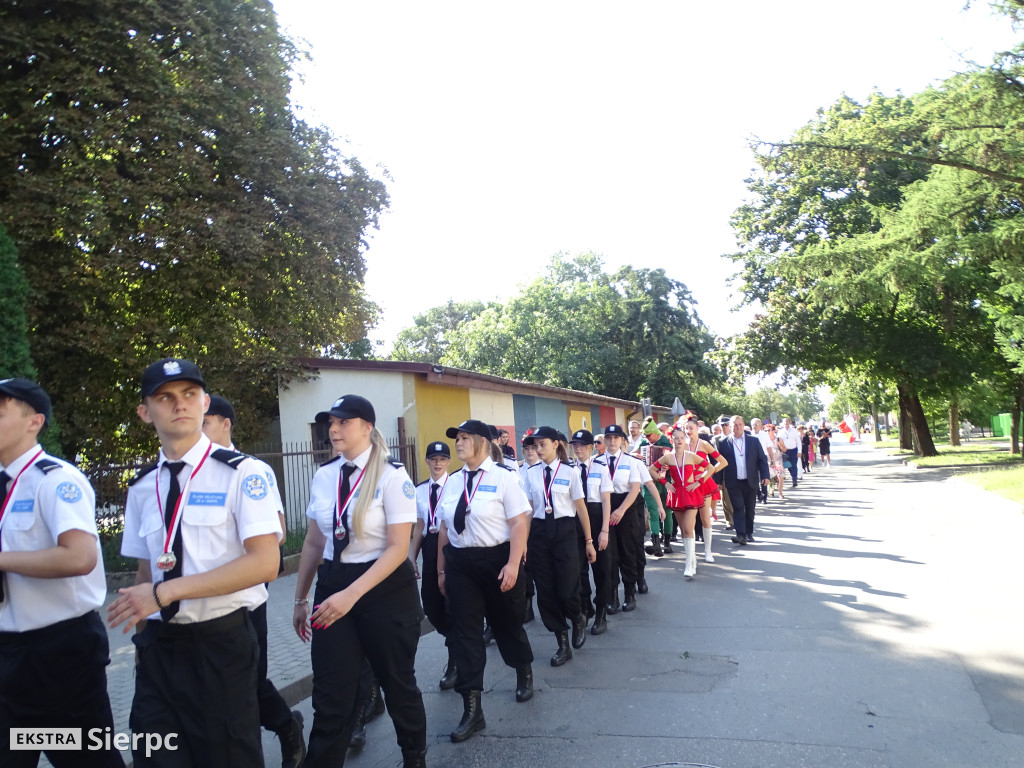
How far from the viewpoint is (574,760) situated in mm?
4359

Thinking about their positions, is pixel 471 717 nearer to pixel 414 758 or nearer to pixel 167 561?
pixel 414 758

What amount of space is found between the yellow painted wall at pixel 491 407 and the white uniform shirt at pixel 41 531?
1630 cm

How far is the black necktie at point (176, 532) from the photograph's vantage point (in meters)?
2.84

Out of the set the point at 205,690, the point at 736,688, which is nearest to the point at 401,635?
the point at 205,690

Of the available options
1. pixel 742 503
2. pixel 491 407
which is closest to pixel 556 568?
pixel 742 503

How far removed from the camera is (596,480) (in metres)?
7.76

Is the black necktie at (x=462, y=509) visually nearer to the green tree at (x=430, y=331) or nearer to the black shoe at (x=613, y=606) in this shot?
the black shoe at (x=613, y=606)

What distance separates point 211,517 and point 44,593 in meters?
0.81

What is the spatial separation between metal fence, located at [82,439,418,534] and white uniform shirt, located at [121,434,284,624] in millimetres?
6453

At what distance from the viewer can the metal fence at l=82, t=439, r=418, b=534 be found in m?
11.4

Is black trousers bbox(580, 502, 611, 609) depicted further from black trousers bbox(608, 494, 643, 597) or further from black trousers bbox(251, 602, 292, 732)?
black trousers bbox(251, 602, 292, 732)

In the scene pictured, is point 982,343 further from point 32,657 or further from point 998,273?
point 32,657

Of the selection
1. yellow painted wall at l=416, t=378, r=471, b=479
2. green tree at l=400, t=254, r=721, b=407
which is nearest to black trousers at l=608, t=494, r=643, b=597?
yellow painted wall at l=416, t=378, r=471, b=479

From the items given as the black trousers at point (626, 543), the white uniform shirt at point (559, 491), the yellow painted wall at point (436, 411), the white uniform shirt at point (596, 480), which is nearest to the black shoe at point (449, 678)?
the white uniform shirt at point (559, 491)
